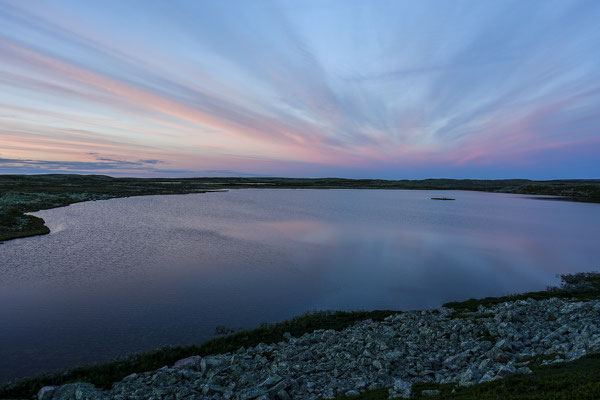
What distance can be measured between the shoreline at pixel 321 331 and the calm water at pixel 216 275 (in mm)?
1723

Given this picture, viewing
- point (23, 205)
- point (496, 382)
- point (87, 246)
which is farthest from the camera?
point (23, 205)

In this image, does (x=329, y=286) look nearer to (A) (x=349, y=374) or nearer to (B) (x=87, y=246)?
(A) (x=349, y=374)

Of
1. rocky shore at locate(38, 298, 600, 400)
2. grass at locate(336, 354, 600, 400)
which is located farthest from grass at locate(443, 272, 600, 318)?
grass at locate(336, 354, 600, 400)

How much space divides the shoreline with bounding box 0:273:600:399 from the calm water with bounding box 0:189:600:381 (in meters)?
1.72

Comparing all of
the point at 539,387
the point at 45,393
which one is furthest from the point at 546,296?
the point at 45,393

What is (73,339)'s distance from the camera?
55.8 feet

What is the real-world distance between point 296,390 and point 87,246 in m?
36.9

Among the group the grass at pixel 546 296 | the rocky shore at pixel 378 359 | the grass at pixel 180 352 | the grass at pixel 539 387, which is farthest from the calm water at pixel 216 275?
the grass at pixel 539 387

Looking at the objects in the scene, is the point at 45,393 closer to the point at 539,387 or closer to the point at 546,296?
the point at 539,387

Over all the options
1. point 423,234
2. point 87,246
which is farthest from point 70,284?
point 423,234

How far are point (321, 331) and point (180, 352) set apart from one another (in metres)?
7.60

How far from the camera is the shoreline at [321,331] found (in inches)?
519

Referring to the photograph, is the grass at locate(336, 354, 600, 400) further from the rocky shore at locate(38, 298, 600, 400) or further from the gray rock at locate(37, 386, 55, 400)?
the gray rock at locate(37, 386, 55, 400)

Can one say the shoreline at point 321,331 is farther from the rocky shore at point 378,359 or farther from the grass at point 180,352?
the rocky shore at point 378,359
